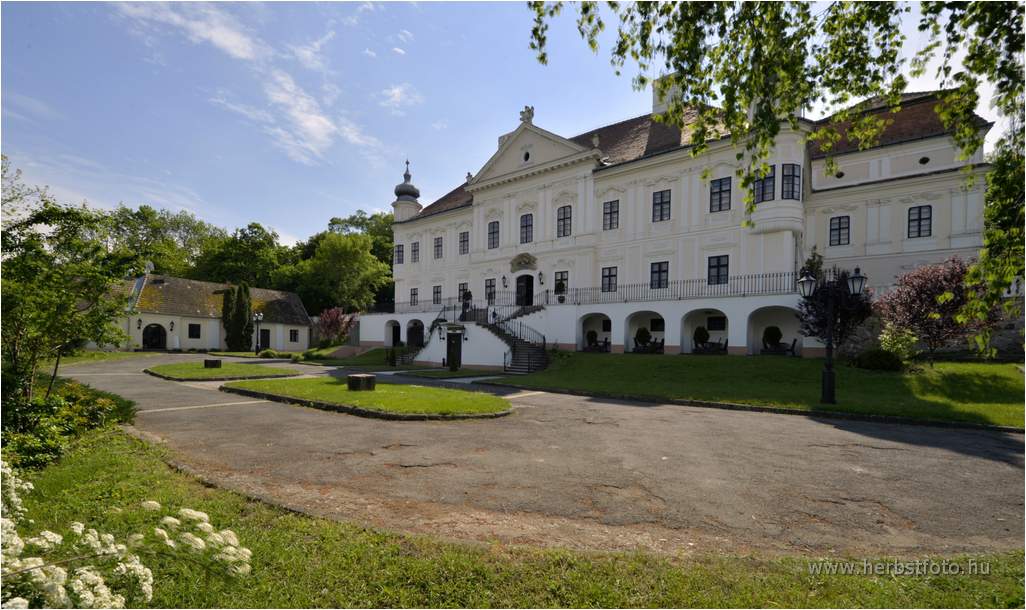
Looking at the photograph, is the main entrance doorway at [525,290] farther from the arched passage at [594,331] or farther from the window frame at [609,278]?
the window frame at [609,278]

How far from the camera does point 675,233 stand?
27406 millimetres

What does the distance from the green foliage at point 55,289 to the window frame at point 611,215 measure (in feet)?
80.9

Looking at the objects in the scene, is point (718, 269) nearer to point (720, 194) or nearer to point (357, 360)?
point (720, 194)

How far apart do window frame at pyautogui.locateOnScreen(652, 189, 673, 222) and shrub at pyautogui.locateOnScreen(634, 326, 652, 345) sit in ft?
21.8

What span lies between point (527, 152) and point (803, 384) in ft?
75.1

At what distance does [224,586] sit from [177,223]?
78366mm

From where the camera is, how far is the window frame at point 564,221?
3106 centimetres

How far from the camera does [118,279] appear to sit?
29.6 feet

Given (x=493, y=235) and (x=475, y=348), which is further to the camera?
(x=493, y=235)

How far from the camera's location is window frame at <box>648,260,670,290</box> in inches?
1090

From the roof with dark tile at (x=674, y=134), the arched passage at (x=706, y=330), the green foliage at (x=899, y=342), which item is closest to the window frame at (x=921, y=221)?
the roof with dark tile at (x=674, y=134)

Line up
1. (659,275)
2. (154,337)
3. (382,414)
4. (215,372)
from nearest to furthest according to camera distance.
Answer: (382,414) → (215,372) → (659,275) → (154,337)

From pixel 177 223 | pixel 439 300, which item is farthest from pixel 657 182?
pixel 177 223

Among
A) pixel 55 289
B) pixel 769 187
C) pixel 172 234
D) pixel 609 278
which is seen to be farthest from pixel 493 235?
pixel 172 234
